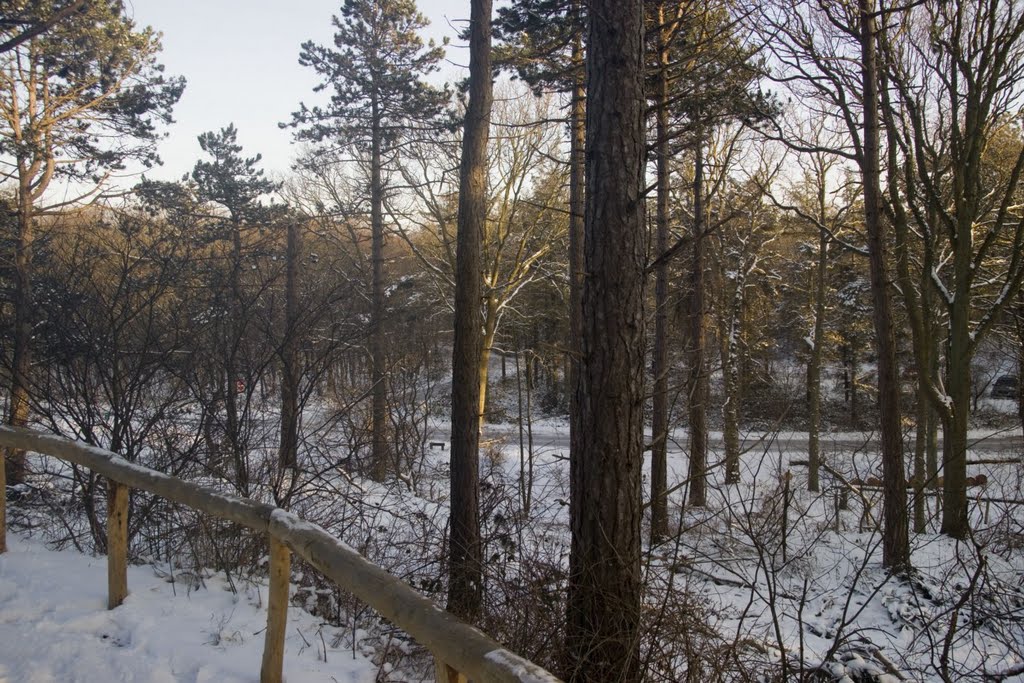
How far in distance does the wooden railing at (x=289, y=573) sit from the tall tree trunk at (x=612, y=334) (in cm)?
177

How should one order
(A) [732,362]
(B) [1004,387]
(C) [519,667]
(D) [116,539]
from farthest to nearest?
1. (B) [1004,387]
2. (A) [732,362]
3. (D) [116,539]
4. (C) [519,667]

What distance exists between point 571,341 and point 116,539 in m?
10.1

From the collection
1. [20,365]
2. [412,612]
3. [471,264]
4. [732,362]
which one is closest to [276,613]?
[412,612]

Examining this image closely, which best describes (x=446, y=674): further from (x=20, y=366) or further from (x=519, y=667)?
(x=20, y=366)

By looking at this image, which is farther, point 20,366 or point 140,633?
point 20,366

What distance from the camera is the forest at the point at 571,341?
13.8ft

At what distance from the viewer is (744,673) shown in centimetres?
356

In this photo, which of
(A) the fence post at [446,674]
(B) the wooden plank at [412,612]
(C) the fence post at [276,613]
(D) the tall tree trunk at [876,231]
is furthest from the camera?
(D) the tall tree trunk at [876,231]

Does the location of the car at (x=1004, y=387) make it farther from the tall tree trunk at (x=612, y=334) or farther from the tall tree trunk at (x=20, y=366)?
the tall tree trunk at (x=20, y=366)

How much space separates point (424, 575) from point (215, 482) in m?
2.56

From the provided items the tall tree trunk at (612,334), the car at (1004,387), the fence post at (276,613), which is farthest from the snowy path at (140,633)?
the car at (1004,387)

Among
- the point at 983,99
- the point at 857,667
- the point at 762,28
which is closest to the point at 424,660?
the point at 857,667

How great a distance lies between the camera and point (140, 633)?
147 inches

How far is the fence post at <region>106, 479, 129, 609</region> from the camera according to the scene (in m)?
4.04
